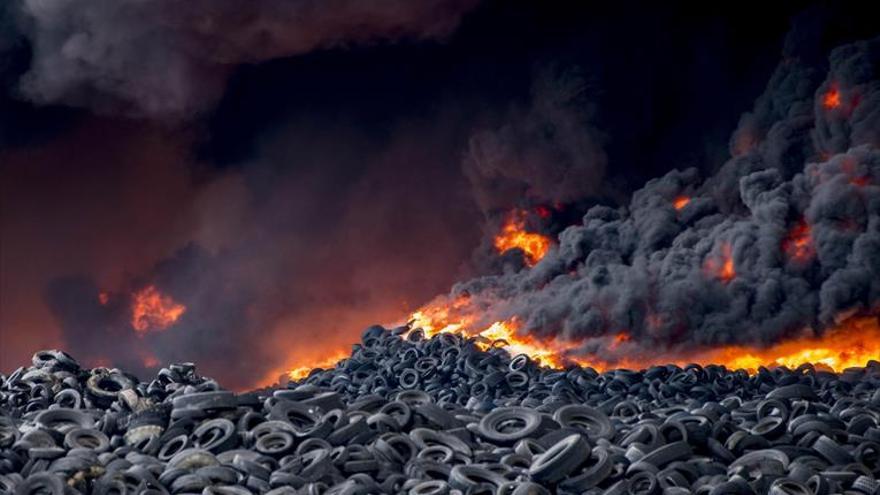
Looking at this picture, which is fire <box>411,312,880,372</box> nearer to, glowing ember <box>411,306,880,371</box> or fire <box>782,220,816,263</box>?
glowing ember <box>411,306,880,371</box>

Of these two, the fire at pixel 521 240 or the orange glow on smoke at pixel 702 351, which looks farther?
the fire at pixel 521 240

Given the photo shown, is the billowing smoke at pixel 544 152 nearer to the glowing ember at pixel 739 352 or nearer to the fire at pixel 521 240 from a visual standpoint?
the fire at pixel 521 240

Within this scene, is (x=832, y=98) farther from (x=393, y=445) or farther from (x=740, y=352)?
(x=393, y=445)

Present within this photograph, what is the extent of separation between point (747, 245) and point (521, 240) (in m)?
12.0

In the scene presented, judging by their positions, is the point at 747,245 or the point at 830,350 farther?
the point at 747,245

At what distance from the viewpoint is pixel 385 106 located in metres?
44.0

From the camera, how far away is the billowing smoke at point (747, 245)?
31359 millimetres

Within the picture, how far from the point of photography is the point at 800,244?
33062mm

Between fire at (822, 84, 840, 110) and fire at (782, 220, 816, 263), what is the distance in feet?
19.0

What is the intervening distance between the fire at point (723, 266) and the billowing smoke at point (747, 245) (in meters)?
0.05

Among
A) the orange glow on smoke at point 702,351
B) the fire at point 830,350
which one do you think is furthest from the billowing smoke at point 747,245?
the fire at point 830,350

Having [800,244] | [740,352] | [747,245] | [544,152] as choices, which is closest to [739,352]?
[740,352]

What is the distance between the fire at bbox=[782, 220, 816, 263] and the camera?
3253cm

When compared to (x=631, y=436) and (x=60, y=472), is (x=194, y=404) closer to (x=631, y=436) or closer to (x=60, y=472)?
(x=60, y=472)
